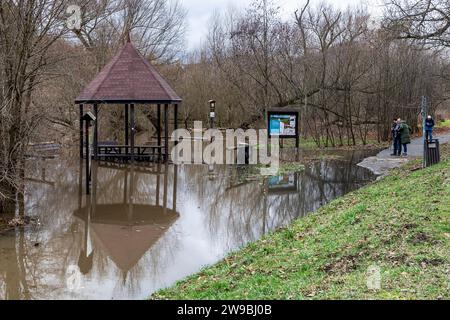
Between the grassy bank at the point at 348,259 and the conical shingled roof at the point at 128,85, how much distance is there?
11.8 m

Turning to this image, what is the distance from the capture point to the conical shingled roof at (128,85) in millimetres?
20031

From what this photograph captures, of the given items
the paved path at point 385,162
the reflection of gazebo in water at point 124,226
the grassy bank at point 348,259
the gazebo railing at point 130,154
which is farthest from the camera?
the gazebo railing at point 130,154

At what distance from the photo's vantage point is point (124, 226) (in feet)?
35.2

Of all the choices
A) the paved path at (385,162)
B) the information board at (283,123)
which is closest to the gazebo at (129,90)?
the information board at (283,123)

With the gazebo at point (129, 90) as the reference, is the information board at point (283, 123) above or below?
below

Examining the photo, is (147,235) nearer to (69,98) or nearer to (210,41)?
(69,98)

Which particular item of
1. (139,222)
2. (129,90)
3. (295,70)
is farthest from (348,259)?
(295,70)

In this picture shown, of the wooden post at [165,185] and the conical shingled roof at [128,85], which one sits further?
the conical shingled roof at [128,85]

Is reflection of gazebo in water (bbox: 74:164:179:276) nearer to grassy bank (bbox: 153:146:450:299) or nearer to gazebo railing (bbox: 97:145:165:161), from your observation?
grassy bank (bbox: 153:146:450:299)

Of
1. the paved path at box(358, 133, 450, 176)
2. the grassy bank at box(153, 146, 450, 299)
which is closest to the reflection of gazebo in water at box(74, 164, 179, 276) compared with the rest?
the grassy bank at box(153, 146, 450, 299)

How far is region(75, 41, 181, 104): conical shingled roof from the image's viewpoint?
789 inches

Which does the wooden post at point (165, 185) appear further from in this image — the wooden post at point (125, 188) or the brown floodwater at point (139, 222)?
the wooden post at point (125, 188)

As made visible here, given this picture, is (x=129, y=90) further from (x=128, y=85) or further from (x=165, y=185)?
(x=165, y=185)
